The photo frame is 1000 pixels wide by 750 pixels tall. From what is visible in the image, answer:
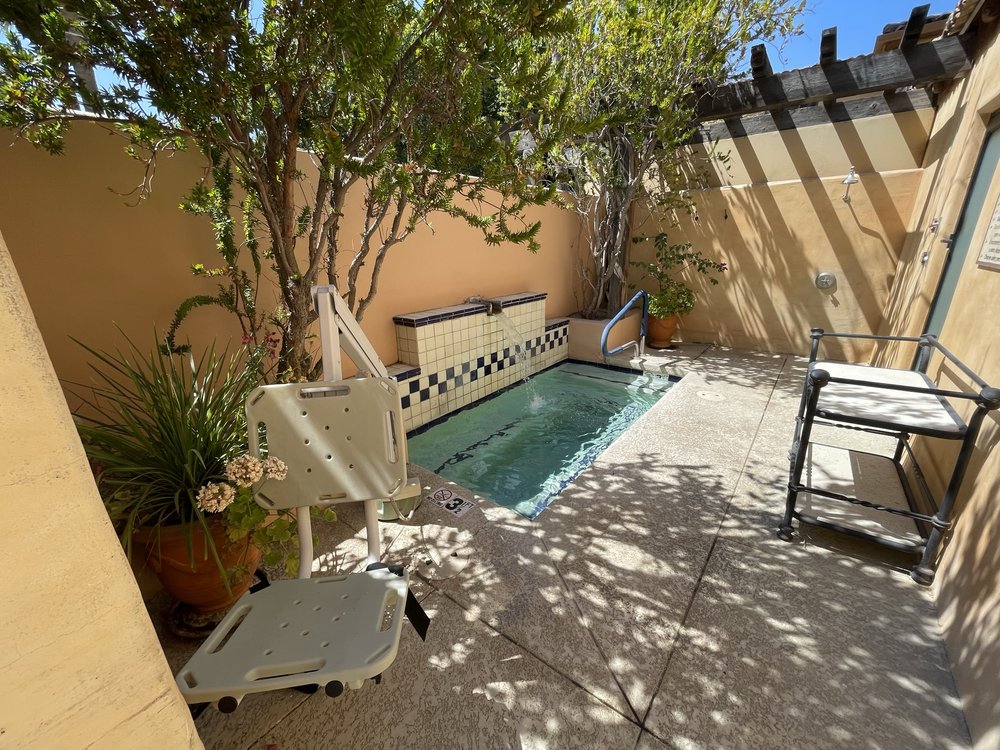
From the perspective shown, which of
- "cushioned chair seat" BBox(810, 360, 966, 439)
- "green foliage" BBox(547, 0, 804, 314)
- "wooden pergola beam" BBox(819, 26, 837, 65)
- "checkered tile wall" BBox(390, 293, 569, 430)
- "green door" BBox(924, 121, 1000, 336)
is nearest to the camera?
"cushioned chair seat" BBox(810, 360, 966, 439)

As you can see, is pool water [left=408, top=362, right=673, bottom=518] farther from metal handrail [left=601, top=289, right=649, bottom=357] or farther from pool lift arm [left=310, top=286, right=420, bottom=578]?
pool lift arm [left=310, top=286, right=420, bottom=578]

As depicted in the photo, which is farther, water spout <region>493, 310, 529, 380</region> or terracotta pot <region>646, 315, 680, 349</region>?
terracotta pot <region>646, 315, 680, 349</region>

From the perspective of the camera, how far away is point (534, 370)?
481cm

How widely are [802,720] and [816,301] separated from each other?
5.08m

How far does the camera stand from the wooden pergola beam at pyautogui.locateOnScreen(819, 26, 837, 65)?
3.88m

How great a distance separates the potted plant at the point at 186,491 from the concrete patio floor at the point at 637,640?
0.35m

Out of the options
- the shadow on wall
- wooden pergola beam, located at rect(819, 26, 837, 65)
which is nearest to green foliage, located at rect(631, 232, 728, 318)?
wooden pergola beam, located at rect(819, 26, 837, 65)

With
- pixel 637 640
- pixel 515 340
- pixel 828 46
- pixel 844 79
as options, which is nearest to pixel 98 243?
pixel 637 640

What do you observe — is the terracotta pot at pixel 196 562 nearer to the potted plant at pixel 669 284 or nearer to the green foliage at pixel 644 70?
the green foliage at pixel 644 70

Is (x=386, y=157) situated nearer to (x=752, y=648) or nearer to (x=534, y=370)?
(x=752, y=648)

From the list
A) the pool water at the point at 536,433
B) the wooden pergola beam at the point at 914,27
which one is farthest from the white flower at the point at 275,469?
the wooden pergola beam at the point at 914,27

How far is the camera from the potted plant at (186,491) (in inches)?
52.6

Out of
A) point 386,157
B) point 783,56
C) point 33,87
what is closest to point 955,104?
point 783,56

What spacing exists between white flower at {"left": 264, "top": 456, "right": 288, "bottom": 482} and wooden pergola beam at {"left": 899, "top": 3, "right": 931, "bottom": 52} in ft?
18.7
